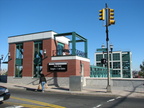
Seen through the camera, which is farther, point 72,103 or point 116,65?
point 116,65

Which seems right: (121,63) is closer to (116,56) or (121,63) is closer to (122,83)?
(116,56)

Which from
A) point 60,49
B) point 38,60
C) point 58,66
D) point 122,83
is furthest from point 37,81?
point 122,83

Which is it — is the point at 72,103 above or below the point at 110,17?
below

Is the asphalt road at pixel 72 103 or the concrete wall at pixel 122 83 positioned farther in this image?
the concrete wall at pixel 122 83

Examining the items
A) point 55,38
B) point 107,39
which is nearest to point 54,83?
point 55,38

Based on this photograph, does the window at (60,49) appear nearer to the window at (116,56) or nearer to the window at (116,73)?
the window at (116,73)

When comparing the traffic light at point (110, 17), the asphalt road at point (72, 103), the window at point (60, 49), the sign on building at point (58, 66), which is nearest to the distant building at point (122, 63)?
the window at point (60, 49)

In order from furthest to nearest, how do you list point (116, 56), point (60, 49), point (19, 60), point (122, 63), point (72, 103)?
point (116, 56)
point (122, 63)
point (19, 60)
point (60, 49)
point (72, 103)

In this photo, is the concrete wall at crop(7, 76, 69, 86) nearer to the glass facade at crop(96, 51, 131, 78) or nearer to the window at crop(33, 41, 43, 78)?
the window at crop(33, 41, 43, 78)

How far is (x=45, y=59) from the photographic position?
2217cm

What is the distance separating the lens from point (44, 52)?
71.3ft

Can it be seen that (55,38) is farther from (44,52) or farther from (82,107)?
(82,107)

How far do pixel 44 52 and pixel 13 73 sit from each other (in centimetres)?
630

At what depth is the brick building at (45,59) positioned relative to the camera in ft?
68.6
